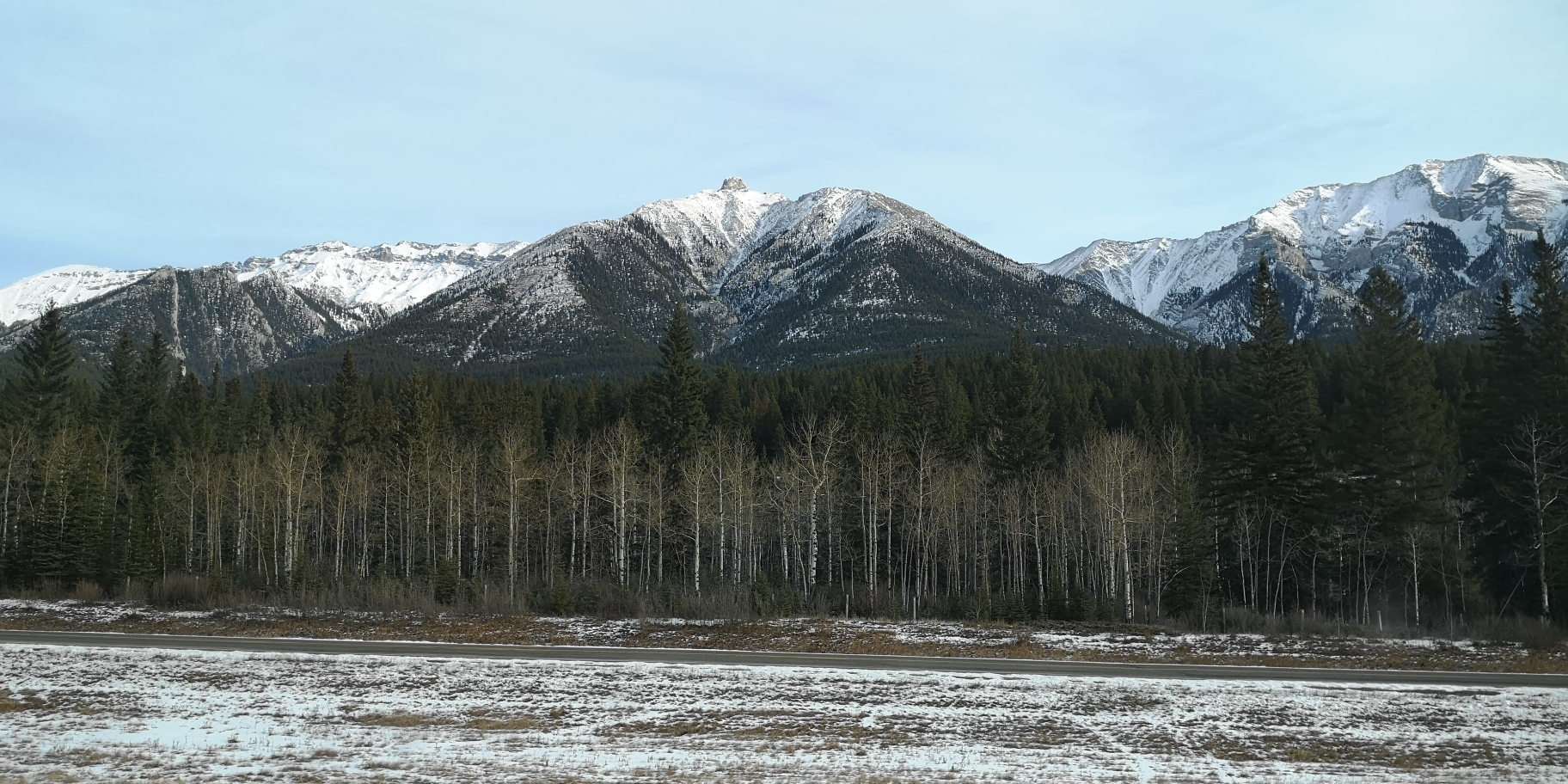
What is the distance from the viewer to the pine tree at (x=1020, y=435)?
203ft

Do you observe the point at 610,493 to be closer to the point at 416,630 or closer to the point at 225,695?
the point at 416,630

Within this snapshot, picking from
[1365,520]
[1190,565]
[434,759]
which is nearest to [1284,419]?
[1365,520]

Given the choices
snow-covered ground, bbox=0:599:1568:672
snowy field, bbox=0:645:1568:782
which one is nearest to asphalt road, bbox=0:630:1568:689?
snow-covered ground, bbox=0:599:1568:672

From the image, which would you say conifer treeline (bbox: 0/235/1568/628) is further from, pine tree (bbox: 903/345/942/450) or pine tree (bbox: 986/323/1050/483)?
pine tree (bbox: 903/345/942/450)

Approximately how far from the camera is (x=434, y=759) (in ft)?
54.2

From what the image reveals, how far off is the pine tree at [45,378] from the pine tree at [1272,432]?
7693 cm

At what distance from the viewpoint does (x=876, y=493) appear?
53.9 metres

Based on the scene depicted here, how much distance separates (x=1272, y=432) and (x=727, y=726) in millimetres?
39631

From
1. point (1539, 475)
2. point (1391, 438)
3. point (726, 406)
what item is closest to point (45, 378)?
point (726, 406)

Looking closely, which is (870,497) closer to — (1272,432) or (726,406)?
(1272,432)

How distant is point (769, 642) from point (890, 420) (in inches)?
1673

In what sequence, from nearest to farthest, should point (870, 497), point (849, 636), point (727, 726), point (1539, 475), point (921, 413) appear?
1. point (727, 726)
2. point (849, 636)
3. point (1539, 475)
4. point (870, 497)
5. point (921, 413)

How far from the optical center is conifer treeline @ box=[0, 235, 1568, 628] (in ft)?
137

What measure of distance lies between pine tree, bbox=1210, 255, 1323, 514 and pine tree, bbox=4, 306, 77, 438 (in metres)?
76.9
